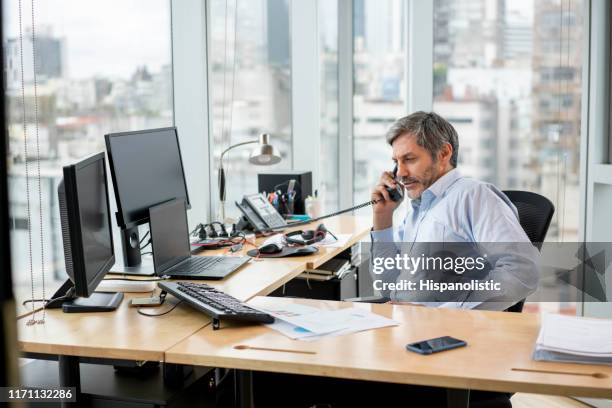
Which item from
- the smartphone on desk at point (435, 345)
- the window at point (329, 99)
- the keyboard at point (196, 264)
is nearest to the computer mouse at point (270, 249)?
the keyboard at point (196, 264)

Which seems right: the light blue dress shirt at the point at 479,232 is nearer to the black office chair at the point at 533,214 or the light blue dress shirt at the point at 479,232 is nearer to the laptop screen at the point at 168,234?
the black office chair at the point at 533,214

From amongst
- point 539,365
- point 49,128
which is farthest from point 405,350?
point 49,128

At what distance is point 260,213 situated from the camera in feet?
11.7

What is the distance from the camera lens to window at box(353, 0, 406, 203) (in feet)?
16.4

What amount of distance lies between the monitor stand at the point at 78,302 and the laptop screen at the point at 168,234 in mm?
310

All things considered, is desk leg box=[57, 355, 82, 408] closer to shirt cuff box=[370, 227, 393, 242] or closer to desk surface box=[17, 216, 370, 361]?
desk surface box=[17, 216, 370, 361]

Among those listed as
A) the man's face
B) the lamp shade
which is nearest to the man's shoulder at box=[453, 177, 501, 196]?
the man's face

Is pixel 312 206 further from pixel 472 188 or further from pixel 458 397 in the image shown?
pixel 458 397

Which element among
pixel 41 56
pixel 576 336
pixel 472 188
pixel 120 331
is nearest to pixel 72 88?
pixel 41 56

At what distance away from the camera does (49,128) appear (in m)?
2.66

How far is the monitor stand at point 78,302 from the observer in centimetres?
213

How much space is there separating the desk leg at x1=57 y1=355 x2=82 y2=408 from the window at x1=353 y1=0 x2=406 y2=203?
11.3 feet

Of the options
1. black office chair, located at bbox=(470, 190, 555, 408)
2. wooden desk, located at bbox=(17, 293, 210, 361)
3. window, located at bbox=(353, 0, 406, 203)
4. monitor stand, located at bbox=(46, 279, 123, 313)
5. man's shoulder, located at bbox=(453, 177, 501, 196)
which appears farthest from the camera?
window, located at bbox=(353, 0, 406, 203)

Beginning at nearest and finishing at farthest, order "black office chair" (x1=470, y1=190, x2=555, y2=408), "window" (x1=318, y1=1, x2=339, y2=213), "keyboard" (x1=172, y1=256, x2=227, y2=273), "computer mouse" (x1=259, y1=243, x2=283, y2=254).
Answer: "black office chair" (x1=470, y1=190, x2=555, y2=408), "keyboard" (x1=172, y1=256, x2=227, y2=273), "computer mouse" (x1=259, y1=243, x2=283, y2=254), "window" (x1=318, y1=1, x2=339, y2=213)
